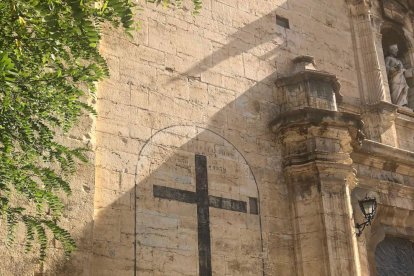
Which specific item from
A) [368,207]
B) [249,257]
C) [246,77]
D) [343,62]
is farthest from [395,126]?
[249,257]

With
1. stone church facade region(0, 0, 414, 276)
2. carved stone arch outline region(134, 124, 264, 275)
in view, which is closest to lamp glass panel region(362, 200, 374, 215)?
stone church facade region(0, 0, 414, 276)

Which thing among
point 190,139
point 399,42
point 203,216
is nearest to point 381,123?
point 399,42

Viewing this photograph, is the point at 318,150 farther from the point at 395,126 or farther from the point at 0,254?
the point at 0,254

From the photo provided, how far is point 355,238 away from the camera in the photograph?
28.1ft

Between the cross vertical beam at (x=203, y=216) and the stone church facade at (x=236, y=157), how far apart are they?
0.05ft

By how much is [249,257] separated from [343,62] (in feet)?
13.7

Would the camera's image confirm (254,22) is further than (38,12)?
Yes

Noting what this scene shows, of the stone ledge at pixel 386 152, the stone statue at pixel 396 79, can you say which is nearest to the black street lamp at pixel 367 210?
the stone ledge at pixel 386 152

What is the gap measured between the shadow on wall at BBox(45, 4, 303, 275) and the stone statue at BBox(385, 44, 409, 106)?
286 cm

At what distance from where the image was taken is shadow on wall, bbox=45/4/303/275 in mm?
7000

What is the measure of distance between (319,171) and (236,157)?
107 centimetres

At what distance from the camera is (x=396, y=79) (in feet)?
37.7

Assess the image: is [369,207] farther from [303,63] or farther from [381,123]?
[303,63]

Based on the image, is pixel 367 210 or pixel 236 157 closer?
pixel 236 157
